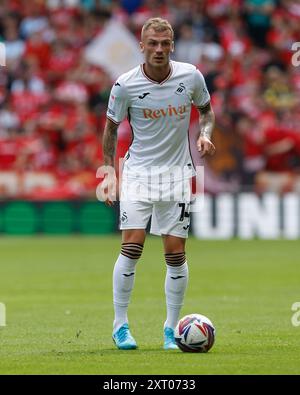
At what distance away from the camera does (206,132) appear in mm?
9594

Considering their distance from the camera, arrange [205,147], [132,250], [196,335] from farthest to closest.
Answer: [132,250] → [205,147] → [196,335]

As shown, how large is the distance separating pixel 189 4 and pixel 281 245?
8321 millimetres

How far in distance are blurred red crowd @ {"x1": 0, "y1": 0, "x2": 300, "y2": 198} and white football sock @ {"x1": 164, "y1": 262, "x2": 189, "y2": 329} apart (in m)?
14.8

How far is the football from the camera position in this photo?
29.7 feet

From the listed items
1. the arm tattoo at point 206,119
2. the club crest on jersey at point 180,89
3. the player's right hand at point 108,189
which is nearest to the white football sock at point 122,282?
the player's right hand at point 108,189

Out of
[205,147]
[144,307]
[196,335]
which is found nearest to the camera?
[196,335]

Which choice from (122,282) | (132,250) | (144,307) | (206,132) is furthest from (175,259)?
(144,307)

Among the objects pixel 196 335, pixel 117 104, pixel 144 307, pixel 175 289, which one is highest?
pixel 117 104

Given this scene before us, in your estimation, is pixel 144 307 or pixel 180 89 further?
pixel 144 307

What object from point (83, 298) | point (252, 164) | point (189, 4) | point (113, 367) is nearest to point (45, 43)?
point (189, 4)

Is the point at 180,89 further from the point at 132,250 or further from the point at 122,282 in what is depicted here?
the point at 122,282

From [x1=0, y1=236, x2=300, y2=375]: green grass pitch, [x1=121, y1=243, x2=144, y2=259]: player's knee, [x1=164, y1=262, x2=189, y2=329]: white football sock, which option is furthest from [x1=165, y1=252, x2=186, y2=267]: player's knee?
[x1=0, y1=236, x2=300, y2=375]: green grass pitch

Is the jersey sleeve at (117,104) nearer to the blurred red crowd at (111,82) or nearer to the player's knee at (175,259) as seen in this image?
the player's knee at (175,259)

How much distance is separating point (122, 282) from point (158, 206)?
690 millimetres
